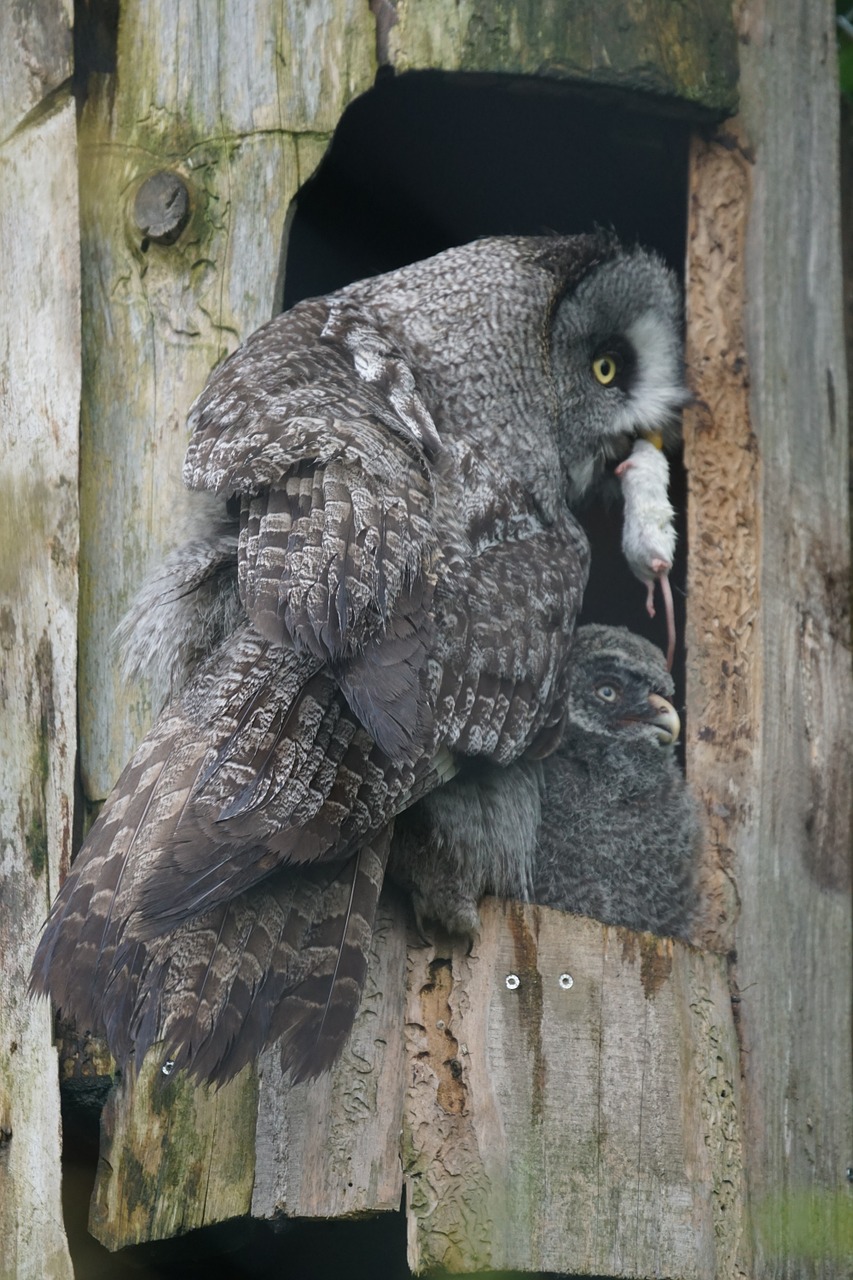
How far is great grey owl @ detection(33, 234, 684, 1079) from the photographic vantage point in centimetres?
250

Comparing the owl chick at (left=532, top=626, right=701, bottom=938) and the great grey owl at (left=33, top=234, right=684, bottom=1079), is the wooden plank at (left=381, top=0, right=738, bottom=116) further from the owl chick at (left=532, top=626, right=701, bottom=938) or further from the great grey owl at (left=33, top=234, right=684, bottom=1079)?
the owl chick at (left=532, top=626, right=701, bottom=938)

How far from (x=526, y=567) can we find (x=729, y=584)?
1.83 feet

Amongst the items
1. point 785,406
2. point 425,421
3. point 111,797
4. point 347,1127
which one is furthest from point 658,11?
point 347,1127

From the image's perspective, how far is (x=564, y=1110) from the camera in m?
2.99

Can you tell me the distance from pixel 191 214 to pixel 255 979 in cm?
176

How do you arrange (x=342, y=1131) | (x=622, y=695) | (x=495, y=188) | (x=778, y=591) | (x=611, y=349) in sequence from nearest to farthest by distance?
(x=342, y=1131) → (x=778, y=591) → (x=622, y=695) → (x=611, y=349) → (x=495, y=188)

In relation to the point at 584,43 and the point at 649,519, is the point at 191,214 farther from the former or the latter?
the point at 649,519

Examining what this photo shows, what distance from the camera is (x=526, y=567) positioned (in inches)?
131

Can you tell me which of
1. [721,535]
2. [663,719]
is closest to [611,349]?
[721,535]

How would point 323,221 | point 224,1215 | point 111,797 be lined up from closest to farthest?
point 111,797 → point 224,1215 → point 323,221

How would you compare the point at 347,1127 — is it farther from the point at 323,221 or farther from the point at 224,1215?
the point at 323,221

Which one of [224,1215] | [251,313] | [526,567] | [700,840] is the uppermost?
[251,313]

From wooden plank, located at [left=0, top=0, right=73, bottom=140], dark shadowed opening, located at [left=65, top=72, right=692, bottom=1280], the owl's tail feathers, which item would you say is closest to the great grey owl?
the owl's tail feathers

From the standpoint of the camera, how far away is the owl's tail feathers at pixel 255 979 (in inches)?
96.9
